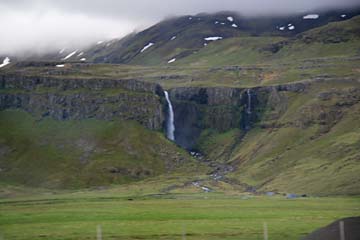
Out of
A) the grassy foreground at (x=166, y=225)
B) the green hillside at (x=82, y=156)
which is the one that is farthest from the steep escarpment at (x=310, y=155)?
the grassy foreground at (x=166, y=225)

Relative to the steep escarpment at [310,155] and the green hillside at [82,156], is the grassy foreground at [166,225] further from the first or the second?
the green hillside at [82,156]

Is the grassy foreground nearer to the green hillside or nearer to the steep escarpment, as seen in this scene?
the steep escarpment

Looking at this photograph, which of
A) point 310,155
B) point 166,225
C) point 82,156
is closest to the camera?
point 166,225

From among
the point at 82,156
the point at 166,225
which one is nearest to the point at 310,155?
the point at 82,156

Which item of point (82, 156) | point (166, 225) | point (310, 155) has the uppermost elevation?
point (82, 156)

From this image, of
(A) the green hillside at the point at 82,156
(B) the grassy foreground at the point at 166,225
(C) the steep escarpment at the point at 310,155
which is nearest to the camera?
(B) the grassy foreground at the point at 166,225

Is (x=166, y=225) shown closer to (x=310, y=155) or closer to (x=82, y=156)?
(x=310, y=155)

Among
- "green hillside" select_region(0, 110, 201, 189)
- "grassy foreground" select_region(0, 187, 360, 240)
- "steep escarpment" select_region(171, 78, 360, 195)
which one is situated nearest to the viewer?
"grassy foreground" select_region(0, 187, 360, 240)

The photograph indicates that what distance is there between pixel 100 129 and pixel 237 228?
140 m

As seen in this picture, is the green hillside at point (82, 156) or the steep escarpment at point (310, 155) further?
the green hillside at point (82, 156)

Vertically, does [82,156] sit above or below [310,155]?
above

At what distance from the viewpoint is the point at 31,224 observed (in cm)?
6981

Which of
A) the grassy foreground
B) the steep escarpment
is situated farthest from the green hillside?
the grassy foreground

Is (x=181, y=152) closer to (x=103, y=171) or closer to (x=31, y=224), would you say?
(x=103, y=171)
